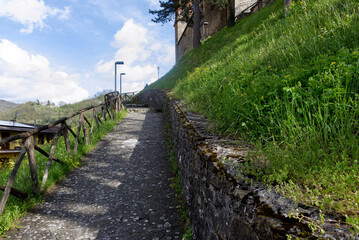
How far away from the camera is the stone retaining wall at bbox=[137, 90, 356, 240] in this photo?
44.8 inches

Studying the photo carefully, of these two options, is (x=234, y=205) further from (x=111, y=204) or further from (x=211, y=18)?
(x=211, y=18)

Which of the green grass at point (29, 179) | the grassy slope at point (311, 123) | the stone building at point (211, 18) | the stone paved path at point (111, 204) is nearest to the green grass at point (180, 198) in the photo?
the stone paved path at point (111, 204)

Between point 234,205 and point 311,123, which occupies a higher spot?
point 311,123

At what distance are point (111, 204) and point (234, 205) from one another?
3047 mm

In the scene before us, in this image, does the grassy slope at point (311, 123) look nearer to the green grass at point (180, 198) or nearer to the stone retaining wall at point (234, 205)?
the stone retaining wall at point (234, 205)

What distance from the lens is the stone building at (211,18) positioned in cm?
1966

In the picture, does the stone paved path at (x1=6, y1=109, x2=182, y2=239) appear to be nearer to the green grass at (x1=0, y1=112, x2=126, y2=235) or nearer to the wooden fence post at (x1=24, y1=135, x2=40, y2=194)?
the green grass at (x1=0, y1=112, x2=126, y2=235)

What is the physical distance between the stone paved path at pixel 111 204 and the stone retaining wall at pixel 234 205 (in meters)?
0.98

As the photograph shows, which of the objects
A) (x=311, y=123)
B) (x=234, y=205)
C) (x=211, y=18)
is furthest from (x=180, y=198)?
(x=211, y=18)

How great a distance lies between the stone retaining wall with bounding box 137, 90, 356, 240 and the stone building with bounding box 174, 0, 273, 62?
17707 mm

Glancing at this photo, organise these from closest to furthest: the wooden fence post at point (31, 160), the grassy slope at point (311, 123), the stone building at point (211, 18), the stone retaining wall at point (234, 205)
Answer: the stone retaining wall at point (234, 205)
the grassy slope at point (311, 123)
the wooden fence post at point (31, 160)
the stone building at point (211, 18)

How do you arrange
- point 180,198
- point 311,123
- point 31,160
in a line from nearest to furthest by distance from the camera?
point 311,123, point 31,160, point 180,198

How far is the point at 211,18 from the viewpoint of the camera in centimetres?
2541

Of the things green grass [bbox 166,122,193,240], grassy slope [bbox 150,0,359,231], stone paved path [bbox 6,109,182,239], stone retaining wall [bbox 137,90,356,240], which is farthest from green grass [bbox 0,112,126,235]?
grassy slope [bbox 150,0,359,231]
